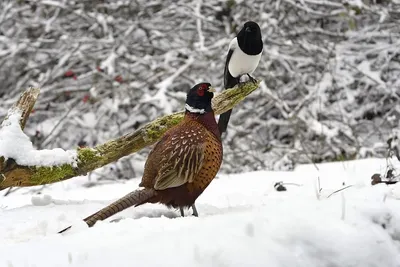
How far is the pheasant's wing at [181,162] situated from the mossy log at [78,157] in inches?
27.9

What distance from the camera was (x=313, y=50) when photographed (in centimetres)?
851

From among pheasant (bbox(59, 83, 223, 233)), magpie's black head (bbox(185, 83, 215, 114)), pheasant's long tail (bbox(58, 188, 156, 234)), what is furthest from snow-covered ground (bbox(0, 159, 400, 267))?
magpie's black head (bbox(185, 83, 215, 114))

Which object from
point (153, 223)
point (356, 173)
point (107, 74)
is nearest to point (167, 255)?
point (153, 223)

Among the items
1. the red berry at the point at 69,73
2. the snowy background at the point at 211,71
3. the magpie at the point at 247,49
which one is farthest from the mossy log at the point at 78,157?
→ the red berry at the point at 69,73

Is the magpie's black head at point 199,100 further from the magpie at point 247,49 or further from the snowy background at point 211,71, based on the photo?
the snowy background at point 211,71

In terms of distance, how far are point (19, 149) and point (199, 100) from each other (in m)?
1.20

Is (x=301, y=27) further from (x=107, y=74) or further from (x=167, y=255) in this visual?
(x=167, y=255)

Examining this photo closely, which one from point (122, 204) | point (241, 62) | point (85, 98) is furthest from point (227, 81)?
point (85, 98)

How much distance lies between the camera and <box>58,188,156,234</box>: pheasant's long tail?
2951 millimetres

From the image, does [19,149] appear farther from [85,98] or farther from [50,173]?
[85,98]

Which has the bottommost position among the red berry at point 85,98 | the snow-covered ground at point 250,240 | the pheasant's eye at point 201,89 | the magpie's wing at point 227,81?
the red berry at point 85,98

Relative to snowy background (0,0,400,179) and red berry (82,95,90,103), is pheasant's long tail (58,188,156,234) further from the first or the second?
red berry (82,95,90,103)

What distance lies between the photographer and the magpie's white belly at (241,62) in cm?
536

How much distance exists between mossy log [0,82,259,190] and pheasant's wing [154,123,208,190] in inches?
27.9
